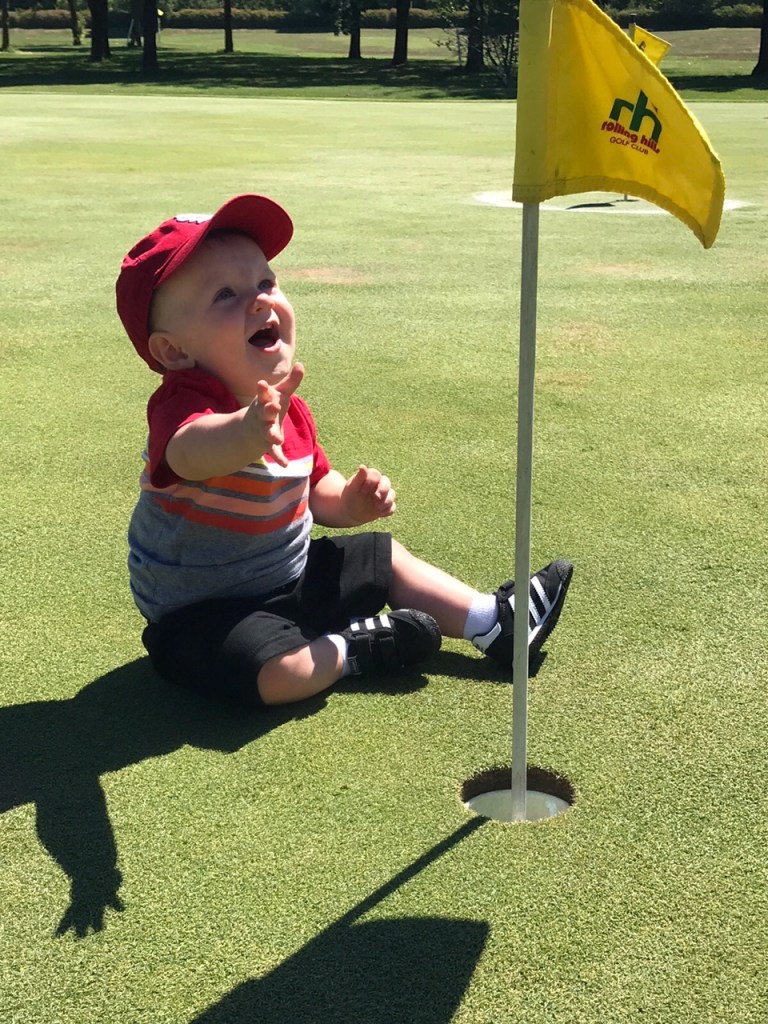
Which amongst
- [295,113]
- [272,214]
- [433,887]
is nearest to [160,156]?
[295,113]

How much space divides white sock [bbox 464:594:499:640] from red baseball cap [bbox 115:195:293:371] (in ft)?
3.28

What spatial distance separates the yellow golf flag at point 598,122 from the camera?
217 cm

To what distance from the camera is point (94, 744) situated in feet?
9.68

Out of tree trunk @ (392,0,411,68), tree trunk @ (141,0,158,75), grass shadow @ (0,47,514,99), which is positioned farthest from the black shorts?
tree trunk @ (392,0,411,68)

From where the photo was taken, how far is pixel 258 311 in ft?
9.86

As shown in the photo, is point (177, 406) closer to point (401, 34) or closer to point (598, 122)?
point (598, 122)

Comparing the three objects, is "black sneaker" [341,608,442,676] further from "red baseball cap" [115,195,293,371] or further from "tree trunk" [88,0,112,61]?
"tree trunk" [88,0,112,61]

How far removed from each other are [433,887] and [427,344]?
456 centimetres

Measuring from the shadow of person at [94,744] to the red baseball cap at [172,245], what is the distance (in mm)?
814

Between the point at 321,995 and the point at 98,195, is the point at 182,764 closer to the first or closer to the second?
the point at 321,995

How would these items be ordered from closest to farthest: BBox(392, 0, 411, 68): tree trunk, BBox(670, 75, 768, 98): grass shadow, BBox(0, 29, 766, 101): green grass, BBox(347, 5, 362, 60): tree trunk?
BBox(670, 75, 768, 98): grass shadow → BBox(0, 29, 766, 101): green grass → BBox(392, 0, 411, 68): tree trunk → BBox(347, 5, 362, 60): tree trunk

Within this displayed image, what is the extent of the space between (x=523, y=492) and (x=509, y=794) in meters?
0.71

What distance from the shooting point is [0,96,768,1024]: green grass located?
7.22ft

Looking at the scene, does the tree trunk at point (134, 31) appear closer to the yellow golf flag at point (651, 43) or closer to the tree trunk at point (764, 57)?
Answer: the tree trunk at point (764, 57)
